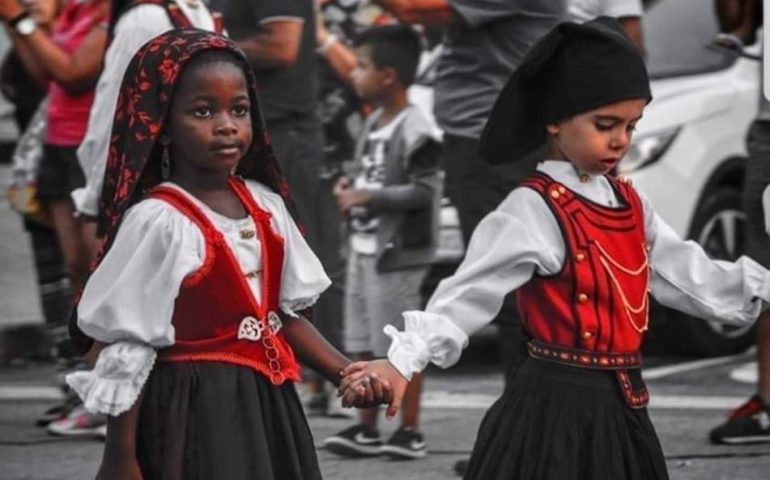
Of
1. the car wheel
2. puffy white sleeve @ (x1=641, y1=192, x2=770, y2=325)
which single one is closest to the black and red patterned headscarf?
puffy white sleeve @ (x1=641, y1=192, x2=770, y2=325)

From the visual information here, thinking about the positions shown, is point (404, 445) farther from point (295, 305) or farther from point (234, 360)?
point (234, 360)

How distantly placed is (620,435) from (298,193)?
10.6 ft

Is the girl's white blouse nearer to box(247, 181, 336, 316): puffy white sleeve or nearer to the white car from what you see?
box(247, 181, 336, 316): puffy white sleeve

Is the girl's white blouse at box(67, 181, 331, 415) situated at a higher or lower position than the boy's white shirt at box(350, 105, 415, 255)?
higher

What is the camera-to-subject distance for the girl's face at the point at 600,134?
5.30 meters

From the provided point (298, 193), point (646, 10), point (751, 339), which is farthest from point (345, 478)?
point (646, 10)

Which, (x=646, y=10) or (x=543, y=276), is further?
(x=646, y=10)

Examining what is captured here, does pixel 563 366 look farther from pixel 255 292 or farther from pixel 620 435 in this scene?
pixel 255 292

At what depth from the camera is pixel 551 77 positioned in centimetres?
540

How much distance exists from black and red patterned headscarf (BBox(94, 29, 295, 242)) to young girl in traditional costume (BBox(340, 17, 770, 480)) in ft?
2.31

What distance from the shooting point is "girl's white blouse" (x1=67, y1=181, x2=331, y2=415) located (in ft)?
15.9

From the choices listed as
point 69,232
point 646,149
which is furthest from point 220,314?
point 646,149

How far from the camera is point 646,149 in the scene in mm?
10156

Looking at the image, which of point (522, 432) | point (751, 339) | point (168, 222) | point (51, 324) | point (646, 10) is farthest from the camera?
point (646, 10)
